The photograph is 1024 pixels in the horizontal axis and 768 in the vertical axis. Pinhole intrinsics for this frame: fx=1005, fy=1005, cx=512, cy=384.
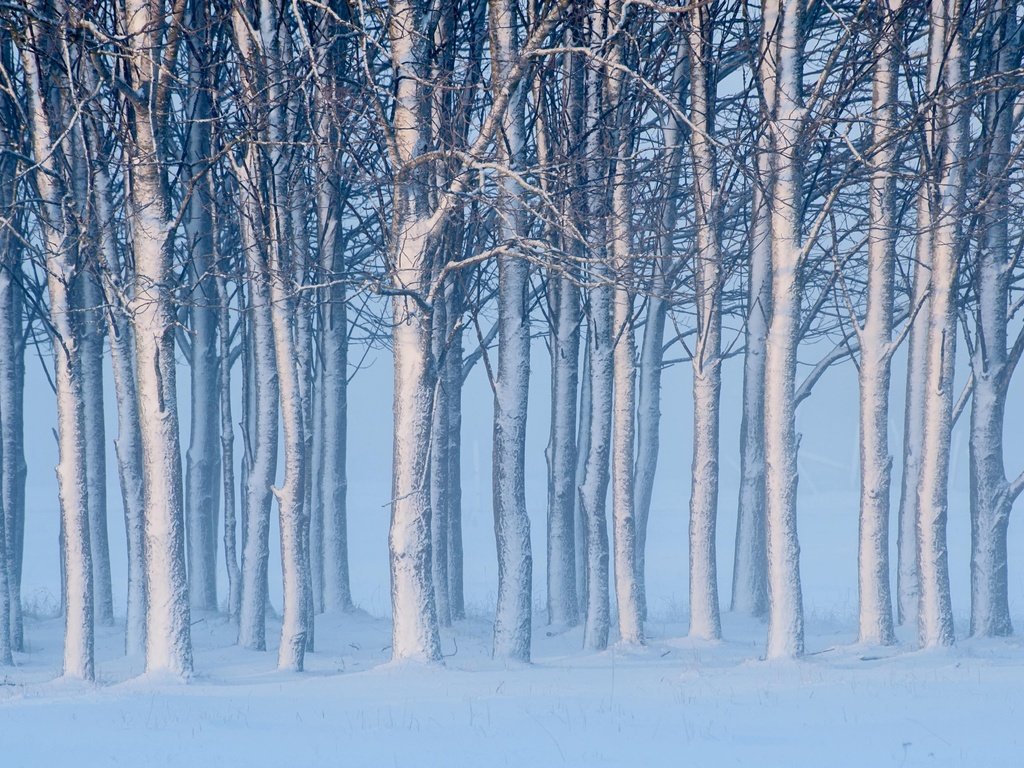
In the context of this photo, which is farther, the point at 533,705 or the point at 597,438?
the point at 597,438

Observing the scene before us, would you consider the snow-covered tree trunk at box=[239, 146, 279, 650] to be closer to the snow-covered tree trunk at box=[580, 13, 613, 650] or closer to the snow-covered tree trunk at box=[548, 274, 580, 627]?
the snow-covered tree trunk at box=[548, 274, 580, 627]

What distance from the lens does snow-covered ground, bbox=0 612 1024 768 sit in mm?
6906

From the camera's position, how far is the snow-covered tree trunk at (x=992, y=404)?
476 inches

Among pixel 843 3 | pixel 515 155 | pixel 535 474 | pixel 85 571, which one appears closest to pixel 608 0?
pixel 515 155

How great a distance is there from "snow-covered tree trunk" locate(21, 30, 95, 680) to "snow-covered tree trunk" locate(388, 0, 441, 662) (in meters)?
3.15

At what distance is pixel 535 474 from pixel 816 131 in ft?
186

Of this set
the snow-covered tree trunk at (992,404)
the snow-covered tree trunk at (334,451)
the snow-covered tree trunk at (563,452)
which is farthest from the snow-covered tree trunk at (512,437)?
the snow-covered tree trunk at (992,404)

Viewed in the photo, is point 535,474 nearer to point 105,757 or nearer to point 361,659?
point 361,659

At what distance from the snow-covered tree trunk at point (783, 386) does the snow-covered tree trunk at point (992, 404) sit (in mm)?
3216

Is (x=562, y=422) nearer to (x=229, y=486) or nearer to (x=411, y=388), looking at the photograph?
(x=411, y=388)

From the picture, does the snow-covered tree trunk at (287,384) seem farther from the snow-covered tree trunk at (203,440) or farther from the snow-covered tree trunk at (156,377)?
the snow-covered tree trunk at (203,440)

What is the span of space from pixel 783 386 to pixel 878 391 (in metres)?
1.33

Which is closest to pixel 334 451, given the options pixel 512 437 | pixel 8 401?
pixel 8 401

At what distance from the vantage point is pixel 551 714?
7.96 m
